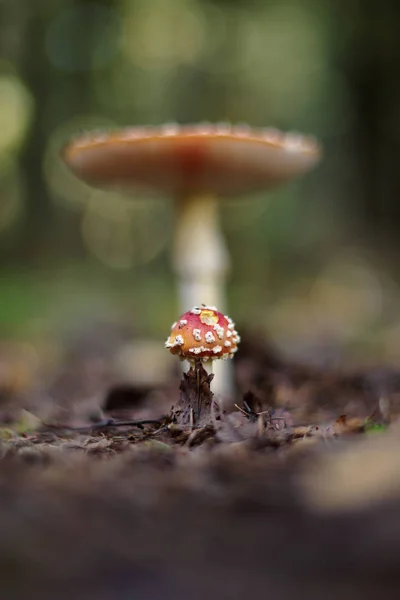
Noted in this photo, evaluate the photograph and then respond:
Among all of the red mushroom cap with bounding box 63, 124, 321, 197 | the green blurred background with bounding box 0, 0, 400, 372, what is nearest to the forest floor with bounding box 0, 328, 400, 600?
the red mushroom cap with bounding box 63, 124, 321, 197

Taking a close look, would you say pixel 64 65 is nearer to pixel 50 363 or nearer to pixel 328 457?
pixel 50 363

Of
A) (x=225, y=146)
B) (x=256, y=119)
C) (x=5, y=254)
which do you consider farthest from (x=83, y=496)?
(x=5, y=254)

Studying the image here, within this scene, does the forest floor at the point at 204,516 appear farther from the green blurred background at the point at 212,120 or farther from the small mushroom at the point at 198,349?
the green blurred background at the point at 212,120

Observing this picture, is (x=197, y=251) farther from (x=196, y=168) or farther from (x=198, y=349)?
(x=198, y=349)

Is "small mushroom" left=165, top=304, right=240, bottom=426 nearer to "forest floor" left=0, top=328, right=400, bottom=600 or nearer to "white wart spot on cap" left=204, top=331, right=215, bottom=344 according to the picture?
"white wart spot on cap" left=204, top=331, right=215, bottom=344

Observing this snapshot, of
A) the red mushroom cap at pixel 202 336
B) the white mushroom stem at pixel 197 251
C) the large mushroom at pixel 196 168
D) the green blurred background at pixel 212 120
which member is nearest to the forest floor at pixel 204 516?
the red mushroom cap at pixel 202 336

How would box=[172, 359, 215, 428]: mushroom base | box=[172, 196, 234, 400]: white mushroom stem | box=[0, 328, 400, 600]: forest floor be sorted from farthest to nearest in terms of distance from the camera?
1. box=[172, 196, 234, 400]: white mushroom stem
2. box=[172, 359, 215, 428]: mushroom base
3. box=[0, 328, 400, 600]: forest floor
